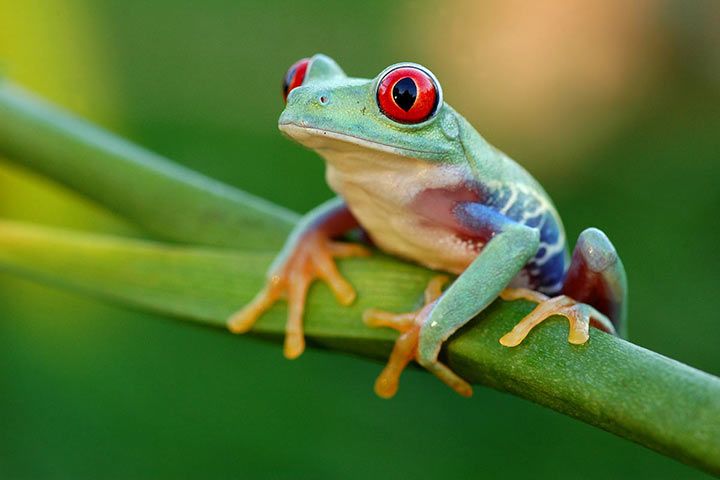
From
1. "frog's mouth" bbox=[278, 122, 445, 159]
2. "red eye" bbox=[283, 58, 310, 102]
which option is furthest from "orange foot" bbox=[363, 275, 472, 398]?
"red eye" bbox=[283, 58, 310, 102]

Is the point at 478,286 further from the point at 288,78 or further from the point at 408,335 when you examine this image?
the point at 288,78

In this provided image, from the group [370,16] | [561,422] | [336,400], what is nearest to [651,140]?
[370,16]

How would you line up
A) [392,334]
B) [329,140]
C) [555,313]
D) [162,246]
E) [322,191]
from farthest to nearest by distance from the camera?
[322,191], [162,246], [329,140], [392,334], [555,313]

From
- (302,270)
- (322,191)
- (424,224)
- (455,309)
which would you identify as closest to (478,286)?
(455,309)

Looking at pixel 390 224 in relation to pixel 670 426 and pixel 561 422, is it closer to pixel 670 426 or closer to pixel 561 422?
pixel 670 426

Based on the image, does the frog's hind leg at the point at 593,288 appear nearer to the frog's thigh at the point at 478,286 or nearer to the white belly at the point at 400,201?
the frog's thigh at the point at 478,286

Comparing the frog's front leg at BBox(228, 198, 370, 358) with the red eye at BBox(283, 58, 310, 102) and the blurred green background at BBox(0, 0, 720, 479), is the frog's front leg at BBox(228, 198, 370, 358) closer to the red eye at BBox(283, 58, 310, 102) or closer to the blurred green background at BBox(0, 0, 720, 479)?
the red eye at BBox(283, 58, 310, 102)
